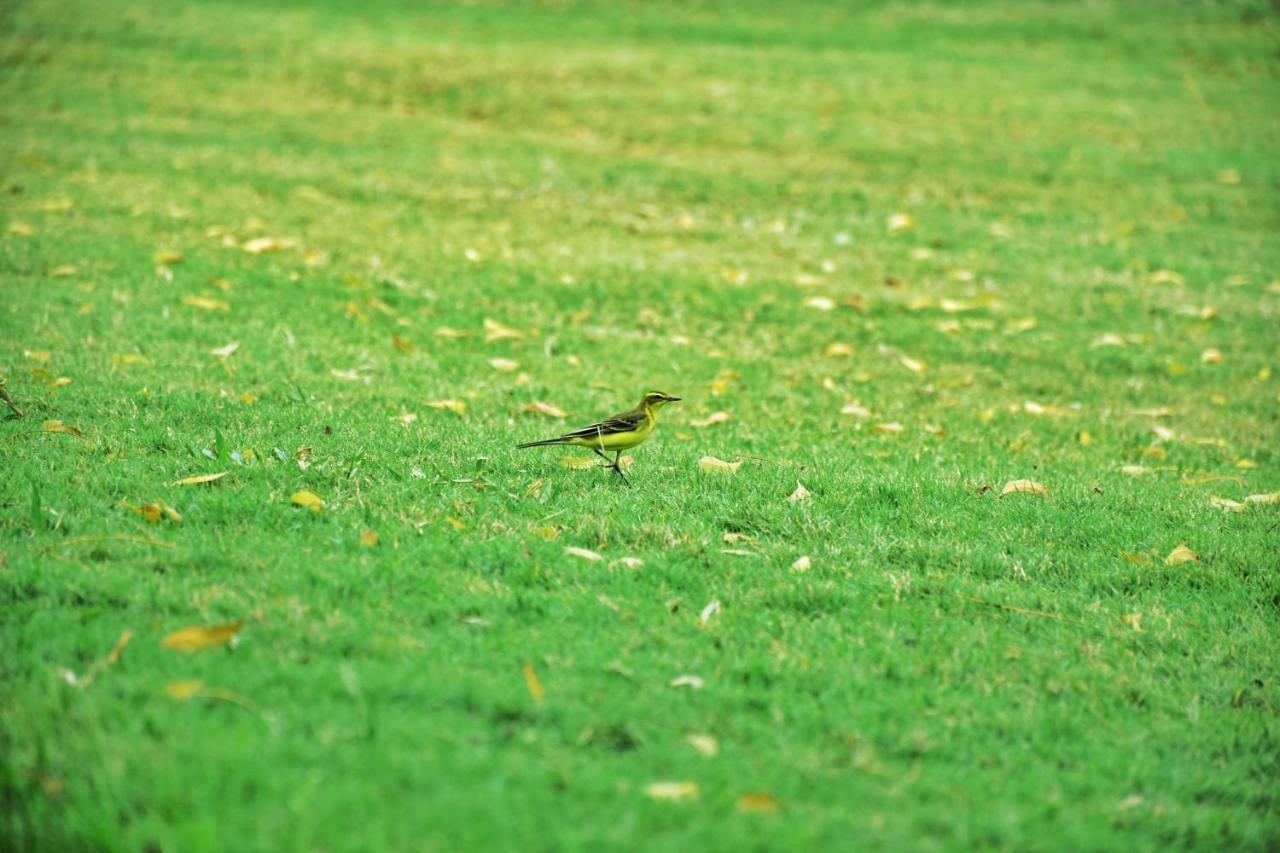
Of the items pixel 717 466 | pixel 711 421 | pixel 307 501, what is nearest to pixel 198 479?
pixel 307 501

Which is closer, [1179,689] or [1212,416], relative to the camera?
[1179,689]

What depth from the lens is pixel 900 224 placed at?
12.2 meters

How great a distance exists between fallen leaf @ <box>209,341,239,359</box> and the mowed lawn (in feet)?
0.57

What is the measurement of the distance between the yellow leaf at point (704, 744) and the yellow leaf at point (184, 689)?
1.47 m

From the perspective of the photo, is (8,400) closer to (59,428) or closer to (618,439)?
(59,428)

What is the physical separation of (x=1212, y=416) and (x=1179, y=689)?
4649 millimetres

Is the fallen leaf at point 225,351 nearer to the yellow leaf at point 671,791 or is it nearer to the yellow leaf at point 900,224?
the yellow leaf at point 671,791

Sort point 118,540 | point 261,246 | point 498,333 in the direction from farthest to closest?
1. point 261,246
2. point 498,333
3. point 118,540

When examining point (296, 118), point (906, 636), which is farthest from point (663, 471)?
point (296, 118)

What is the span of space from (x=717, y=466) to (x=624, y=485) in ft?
1.88

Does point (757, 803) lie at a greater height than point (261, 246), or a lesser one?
lesser

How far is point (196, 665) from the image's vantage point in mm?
3510

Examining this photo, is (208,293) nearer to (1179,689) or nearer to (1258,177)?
(1179,689)

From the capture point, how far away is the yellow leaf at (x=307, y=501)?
4.77 meters
